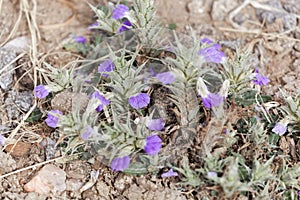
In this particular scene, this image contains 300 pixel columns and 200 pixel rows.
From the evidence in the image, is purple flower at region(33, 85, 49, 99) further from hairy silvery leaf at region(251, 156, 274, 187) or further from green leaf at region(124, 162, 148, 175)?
hairy silvery leaf at region(251, 156, 274, 187)

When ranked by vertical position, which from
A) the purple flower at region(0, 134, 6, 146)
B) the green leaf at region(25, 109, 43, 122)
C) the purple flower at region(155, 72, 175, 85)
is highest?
the purple flower at region(155, 72, 175, 85)

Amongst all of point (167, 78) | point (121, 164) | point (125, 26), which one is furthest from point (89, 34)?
point (121, 164)

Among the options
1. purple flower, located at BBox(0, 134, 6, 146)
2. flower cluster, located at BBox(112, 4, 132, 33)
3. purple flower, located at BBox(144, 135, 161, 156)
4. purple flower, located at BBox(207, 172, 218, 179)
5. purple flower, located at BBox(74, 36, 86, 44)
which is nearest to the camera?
purple flower, located at BBox(207, 172, 218, 179)

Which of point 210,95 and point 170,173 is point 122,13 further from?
point 170,173

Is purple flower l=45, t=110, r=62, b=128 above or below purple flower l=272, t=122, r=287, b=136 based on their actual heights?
above

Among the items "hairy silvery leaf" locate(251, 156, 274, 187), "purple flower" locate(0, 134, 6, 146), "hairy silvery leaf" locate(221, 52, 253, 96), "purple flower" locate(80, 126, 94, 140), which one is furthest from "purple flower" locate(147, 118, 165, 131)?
"purple flower" locate(0, 134, 6, 146)

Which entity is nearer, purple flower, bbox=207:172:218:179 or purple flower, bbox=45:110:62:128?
purple flower, bbox=207:172:218:179

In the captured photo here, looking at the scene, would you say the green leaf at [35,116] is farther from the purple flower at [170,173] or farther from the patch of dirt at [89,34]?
the purple flower at [170,173]

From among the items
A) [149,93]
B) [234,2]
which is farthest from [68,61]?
[234,2]
